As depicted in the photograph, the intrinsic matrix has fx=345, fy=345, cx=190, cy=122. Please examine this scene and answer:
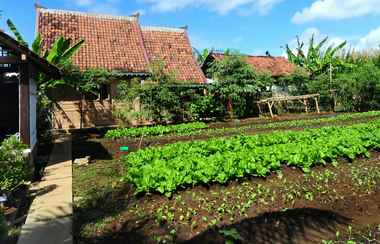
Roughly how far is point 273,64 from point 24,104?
93.7ft

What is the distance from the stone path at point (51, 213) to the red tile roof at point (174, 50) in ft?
50.0

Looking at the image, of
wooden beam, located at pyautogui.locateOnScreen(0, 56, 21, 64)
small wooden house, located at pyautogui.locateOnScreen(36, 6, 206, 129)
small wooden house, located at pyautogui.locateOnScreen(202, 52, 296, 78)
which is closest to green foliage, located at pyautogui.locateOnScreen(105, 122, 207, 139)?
small wooden house, located at pyautogui.locateOnScreen(36, 6, 206, 129)

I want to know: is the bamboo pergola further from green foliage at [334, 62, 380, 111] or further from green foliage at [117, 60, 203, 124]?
green foliage at [117, 60, 203, 124]

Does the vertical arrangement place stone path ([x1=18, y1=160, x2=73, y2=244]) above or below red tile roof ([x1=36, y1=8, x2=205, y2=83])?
below

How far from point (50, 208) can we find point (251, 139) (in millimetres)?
6425

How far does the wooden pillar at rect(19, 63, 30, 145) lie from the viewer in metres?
8.72

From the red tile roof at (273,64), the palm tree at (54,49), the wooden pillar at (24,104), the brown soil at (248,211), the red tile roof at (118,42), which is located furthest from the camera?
the red tile roof at (273,64)

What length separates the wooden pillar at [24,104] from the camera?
28.6 ft

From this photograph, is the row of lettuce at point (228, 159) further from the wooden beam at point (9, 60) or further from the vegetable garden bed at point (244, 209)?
the wooden beam at point (9, 60)

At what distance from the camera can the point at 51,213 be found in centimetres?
611

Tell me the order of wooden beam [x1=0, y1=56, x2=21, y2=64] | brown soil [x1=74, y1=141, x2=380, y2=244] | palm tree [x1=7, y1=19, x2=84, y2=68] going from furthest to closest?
palm tree [x1=7, y1=19, x2=84, y2=68] < wooden beam [x1=0, y1=56, x2=21, y2=64] < brown soil [x1=74, y1=141, x2=380, y2=244]

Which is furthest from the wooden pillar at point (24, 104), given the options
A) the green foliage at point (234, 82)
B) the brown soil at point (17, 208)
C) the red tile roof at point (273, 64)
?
the red tile roof at point (273, 64)

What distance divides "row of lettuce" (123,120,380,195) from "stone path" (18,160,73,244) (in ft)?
4.46

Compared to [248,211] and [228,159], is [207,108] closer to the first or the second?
[228,159]
